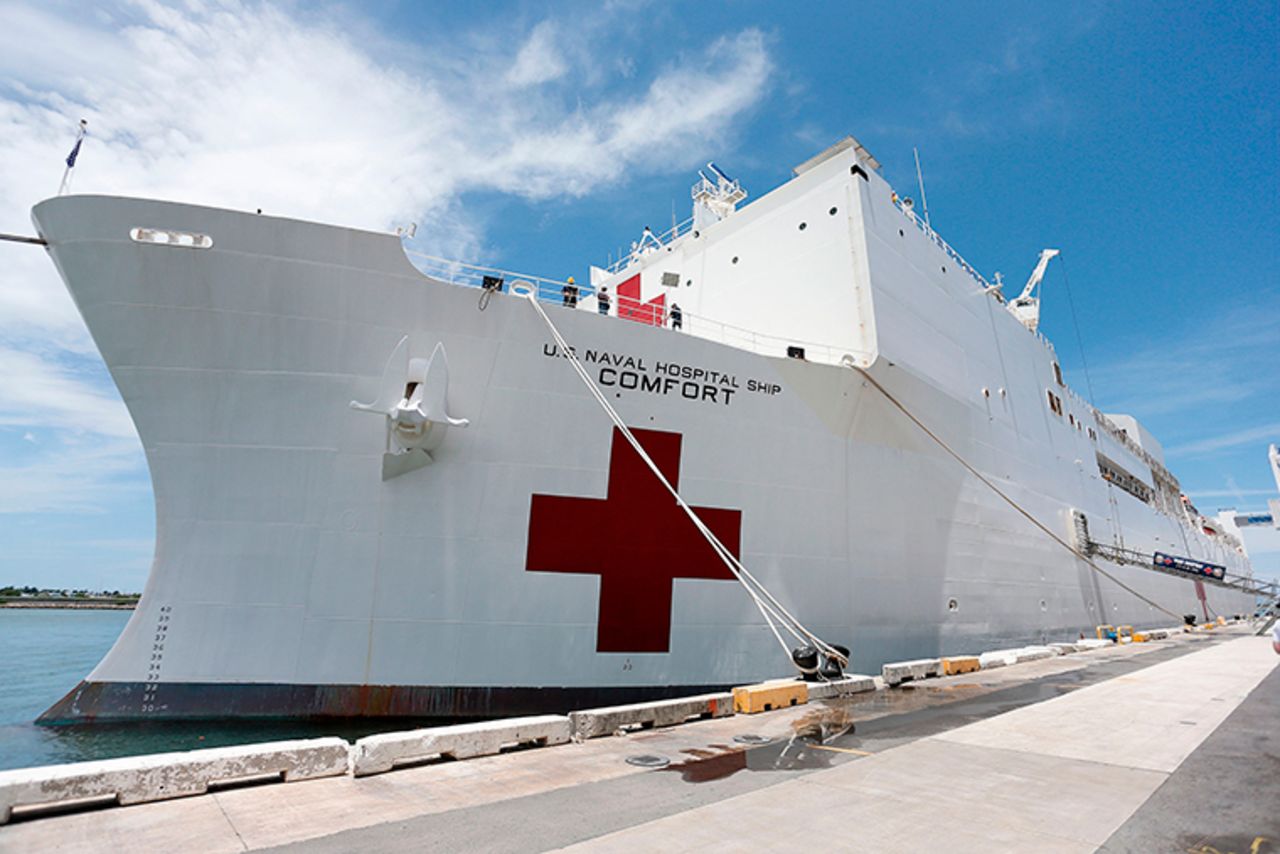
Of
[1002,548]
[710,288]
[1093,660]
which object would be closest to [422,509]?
[710,288]

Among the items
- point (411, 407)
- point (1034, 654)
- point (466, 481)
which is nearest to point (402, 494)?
point (466, 481)

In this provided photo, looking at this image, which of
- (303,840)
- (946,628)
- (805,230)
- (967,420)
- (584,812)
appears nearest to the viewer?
(303,840)

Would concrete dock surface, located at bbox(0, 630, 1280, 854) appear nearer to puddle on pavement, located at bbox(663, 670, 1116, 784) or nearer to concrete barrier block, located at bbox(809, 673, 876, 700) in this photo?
puddle on pavement, located at bbox(663, 670, 1116, 784)

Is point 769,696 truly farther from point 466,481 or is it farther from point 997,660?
point 997,660

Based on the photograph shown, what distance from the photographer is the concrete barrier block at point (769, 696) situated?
4898 mm

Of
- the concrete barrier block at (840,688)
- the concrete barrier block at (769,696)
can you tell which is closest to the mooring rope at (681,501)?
the concrete barrier block at (840,688)

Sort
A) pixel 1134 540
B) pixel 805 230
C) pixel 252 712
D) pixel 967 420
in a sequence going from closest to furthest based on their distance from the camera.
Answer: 1. pixel 252 712
2. pixel 805 230
3. pixel 967 420
4. pixel 1134 540

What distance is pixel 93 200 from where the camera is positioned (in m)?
4.71

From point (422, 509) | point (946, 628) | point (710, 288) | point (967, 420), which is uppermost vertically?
point (710, 288)

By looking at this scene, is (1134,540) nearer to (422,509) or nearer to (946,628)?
(946,628)

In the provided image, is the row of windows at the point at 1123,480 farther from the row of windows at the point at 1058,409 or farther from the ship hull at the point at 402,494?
the ship hull at the point at 402,494

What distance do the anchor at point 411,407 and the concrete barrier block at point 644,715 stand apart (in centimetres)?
232

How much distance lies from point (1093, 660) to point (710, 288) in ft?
24.6

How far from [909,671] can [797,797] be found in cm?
421
